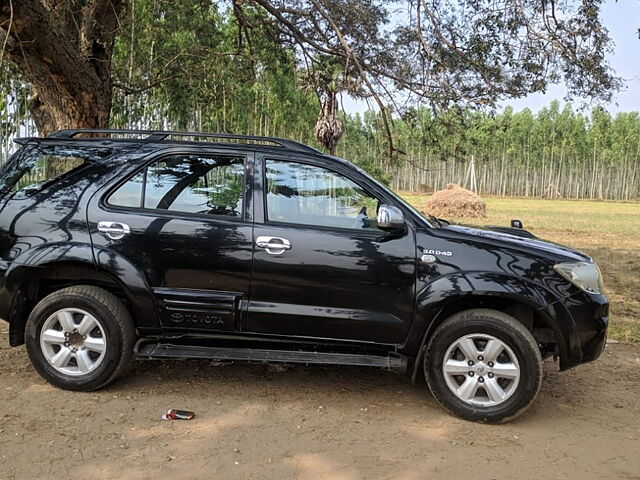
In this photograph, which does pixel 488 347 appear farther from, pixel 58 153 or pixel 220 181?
pixel 58 153

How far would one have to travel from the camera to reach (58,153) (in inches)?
177

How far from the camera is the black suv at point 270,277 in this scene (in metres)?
3.98

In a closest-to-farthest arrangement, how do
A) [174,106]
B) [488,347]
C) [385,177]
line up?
[488,347], [174,106], [385,177]

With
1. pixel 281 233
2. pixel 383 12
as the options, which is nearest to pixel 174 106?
pixel 383 12

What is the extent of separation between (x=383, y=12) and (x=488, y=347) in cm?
627

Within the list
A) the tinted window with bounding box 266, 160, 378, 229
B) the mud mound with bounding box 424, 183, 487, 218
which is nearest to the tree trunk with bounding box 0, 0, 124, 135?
the tinted window with bounding box 266, 160, 378, 229

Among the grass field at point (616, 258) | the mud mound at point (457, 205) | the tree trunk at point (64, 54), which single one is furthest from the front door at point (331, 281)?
the mud mound at point (457, 205)

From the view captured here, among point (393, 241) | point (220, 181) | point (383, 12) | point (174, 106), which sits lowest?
point (393, 241)

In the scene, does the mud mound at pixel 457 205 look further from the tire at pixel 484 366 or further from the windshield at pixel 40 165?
the windshield at pixel 40 165

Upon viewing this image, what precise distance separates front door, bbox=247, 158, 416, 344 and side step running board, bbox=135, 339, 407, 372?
0.13 meters

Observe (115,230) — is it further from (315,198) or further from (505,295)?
(505,295)

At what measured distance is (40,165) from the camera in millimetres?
4484

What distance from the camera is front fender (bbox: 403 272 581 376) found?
396cm

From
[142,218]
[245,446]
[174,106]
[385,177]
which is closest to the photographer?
[245,446]
